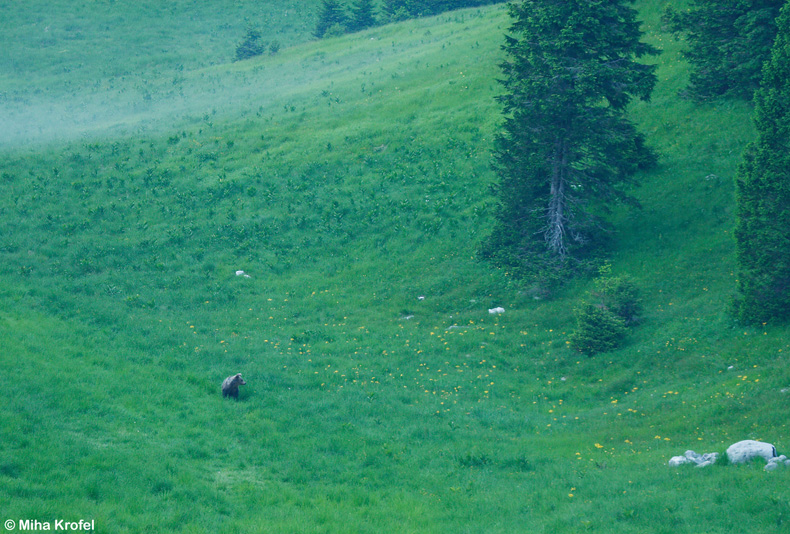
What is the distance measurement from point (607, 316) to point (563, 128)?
799 centimetres

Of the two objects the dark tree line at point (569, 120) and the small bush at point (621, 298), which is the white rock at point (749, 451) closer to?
the small bush at point (621, 298)

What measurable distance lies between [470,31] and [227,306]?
35.8 meters

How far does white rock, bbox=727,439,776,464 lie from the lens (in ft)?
38.4

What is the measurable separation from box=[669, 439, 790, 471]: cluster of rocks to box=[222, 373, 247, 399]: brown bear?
10592 mm

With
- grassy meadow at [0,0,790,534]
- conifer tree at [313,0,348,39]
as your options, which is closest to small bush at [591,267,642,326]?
grassy meadow at [0,0,790,534]

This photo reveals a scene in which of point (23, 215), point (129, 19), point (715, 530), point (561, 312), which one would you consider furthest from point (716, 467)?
point (129, 19)

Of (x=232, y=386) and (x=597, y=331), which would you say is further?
(x=597, y=331)

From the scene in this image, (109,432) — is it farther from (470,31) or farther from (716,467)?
(470,31)

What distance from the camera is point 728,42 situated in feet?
87.2

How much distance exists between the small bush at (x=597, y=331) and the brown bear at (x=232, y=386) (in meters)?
10.3

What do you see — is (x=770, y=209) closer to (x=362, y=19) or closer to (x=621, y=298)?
(x=621, y=298)

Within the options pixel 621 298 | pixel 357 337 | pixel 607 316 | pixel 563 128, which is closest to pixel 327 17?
pixel 563 128

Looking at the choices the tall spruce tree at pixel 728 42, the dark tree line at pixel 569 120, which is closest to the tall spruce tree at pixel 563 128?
the dark tree line at pixel 569 120

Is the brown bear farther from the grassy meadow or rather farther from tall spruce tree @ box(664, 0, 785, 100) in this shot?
tall spruce tree @ box(664, 0, 785, 100)
